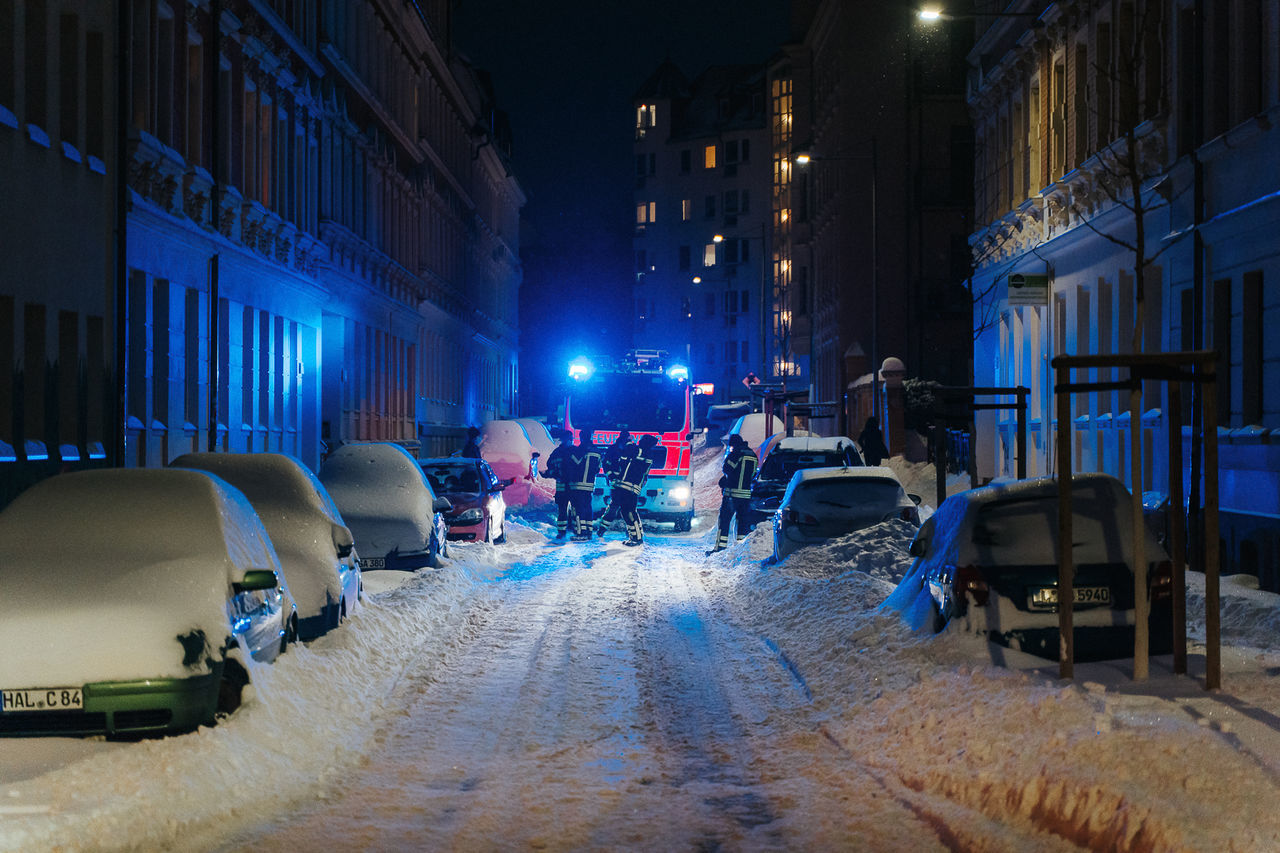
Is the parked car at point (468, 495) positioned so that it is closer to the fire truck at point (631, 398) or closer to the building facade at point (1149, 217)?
the fire truck at point (631, 398)

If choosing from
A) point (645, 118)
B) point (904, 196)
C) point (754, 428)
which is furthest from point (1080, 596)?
point (645, 118)

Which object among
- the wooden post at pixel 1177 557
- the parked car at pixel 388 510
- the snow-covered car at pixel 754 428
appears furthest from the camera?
the snow-covered car at pixel 754 428

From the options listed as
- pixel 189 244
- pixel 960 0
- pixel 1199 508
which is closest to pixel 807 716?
pixel 1199 508

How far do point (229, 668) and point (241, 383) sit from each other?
22.2 meters

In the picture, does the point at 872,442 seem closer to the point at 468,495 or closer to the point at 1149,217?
the point at 1149,217

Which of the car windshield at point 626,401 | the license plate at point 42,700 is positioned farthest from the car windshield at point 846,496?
the car windshield at point 626,401

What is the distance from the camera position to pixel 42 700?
23.8 ft

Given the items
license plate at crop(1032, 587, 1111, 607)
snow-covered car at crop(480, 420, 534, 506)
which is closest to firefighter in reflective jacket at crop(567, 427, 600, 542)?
snow-covered car at crop(480, 420, 534, 506)

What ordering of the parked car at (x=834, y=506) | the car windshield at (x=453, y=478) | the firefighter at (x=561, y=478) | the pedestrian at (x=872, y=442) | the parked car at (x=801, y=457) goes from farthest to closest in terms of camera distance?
the pedestrian at (x=872, y=442) → the firefighter at (x=561, y=478) → the parked car at (x=801, y=457) → the car windshield at (x=453, y=478) → the parked car at (x=834, y=506)

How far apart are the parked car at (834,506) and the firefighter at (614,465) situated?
741 cm

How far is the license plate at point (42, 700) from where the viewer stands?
724 cm

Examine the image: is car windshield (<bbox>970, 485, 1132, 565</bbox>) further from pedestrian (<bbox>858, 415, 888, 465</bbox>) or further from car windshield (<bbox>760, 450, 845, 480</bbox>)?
pedestrian (<bbox>858, 415, 888, 465</bbox>)

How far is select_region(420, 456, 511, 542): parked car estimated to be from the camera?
883 inches

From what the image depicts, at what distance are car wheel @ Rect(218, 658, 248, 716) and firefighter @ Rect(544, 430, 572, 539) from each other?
17.5 meters
